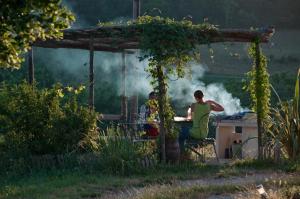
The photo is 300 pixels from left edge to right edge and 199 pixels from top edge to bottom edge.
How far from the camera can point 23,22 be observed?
17.3 feet

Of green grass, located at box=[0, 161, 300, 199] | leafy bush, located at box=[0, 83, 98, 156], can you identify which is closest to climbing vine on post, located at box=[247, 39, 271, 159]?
green grass, located at box=[0, 161, 300, 199]

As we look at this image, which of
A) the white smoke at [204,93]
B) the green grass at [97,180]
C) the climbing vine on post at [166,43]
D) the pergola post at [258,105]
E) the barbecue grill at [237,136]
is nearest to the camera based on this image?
the green grass at [97,180]

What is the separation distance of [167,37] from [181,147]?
2.13 meters

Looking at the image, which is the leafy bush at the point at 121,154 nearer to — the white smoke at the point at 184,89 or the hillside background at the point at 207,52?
the white smoke at the point at 184,89

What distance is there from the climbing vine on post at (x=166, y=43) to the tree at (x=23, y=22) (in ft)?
18.9

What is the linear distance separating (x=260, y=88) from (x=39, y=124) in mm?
3849

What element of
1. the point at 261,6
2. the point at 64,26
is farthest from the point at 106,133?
the point at 261,6

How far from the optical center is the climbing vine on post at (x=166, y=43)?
11.2 m

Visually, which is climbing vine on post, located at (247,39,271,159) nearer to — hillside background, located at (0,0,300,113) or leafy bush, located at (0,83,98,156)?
leafy bush, located at (0,83,98,156)

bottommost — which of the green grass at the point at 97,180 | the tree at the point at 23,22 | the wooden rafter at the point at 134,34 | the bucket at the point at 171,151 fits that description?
the green grass at the point at 97,180

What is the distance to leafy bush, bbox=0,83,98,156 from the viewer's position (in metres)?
11.4

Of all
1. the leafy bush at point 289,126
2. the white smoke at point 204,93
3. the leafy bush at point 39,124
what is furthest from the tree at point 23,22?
the white smoke at point 204,93

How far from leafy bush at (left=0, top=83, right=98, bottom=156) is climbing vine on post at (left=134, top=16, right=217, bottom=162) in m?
1.37

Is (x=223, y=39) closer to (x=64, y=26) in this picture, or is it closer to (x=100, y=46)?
(x=100, y=46)
